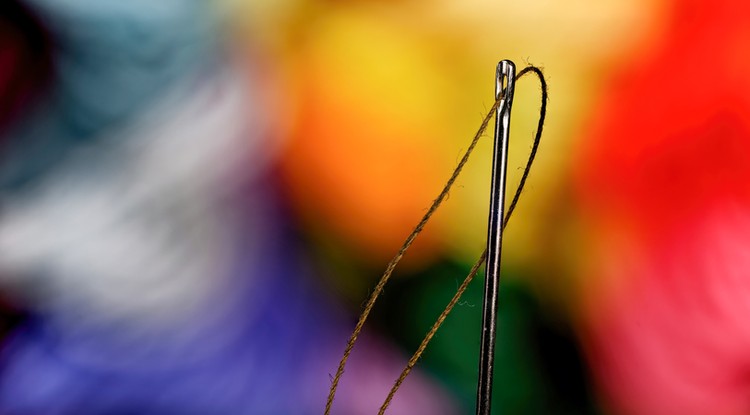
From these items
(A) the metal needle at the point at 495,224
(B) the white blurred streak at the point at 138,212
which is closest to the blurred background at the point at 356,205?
(B) the white blurred streak at the point at 138,212

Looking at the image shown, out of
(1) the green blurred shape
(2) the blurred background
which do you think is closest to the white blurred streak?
(2) the blurred background

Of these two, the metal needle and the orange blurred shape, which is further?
the orange blurred shape

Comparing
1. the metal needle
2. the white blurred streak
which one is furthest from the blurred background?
the metal needle

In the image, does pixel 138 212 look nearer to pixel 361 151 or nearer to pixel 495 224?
pixel 361 151

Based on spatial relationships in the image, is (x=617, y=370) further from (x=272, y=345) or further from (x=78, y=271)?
(x=78, y=271)

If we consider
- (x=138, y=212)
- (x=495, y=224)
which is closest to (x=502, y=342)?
(x=495, y=224)

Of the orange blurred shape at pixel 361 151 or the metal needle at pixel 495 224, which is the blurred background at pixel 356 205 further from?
the metal needle at pixel 495 224

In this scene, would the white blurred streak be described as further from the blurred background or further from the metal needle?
the metal needle

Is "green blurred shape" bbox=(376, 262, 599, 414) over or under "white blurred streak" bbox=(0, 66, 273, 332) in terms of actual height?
under
